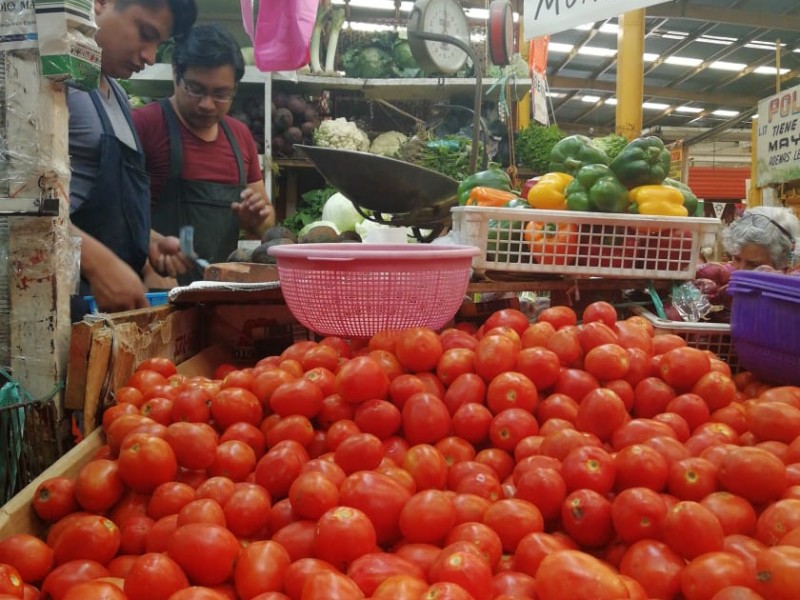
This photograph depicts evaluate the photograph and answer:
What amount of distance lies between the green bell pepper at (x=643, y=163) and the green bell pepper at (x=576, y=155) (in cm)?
13

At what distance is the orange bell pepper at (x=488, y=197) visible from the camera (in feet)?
8.23

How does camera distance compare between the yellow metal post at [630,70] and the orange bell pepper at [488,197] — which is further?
the yellow metal post at [630,70]

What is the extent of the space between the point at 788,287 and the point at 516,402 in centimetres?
85

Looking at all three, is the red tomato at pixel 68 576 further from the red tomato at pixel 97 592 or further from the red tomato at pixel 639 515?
the red tomato at pixel 639 515

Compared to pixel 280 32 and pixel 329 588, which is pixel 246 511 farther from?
pixel 280 32

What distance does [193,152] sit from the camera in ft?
13.6

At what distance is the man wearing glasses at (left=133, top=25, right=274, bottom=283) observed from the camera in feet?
12.9

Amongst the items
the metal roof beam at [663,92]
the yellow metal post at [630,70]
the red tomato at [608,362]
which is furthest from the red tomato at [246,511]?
the metal roof beam at [663,92]

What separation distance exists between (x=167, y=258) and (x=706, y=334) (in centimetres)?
270

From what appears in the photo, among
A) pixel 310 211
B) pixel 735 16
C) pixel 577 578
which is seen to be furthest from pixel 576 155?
pixel 735 16

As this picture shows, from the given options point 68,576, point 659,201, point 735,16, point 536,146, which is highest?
point 735,16

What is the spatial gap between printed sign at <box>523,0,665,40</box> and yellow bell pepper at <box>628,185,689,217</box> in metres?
0.99

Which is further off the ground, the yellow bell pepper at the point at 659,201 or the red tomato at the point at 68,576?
the yellow bell pepper at the point at 659,201

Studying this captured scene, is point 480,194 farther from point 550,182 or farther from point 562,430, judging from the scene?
point 562,430
